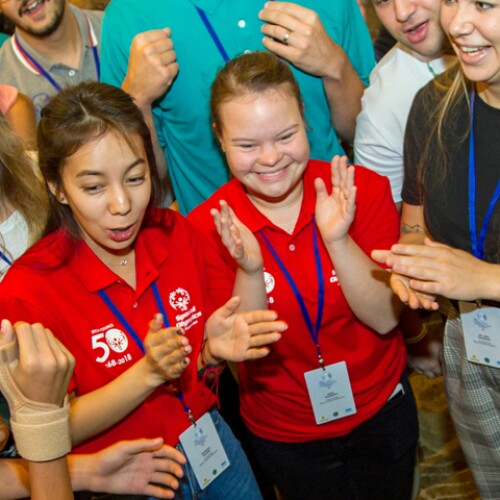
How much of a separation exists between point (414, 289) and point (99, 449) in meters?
0.92

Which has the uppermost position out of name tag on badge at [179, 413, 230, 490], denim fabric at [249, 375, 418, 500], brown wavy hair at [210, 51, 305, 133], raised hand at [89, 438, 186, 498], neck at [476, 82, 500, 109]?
brown wavy hair at [210, 51, 305, 133]

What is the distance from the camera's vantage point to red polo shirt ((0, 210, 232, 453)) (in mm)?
1959

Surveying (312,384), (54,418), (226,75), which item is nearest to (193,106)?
(226,75)

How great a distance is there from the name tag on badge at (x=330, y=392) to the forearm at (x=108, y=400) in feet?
1.78

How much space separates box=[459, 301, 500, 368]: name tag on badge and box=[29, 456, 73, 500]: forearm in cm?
112

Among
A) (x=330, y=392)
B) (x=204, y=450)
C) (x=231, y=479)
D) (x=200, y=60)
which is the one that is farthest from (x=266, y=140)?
(x=231, y=479)

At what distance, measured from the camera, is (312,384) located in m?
2.32

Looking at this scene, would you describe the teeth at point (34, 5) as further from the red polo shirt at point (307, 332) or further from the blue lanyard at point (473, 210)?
the blue lanyard at point (473, 210)

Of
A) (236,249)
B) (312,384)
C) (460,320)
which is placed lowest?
(312,384)

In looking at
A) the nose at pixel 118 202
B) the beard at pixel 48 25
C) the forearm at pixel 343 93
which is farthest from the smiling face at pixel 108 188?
A: the beard at pixel 48 25

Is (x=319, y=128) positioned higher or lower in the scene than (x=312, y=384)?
higher

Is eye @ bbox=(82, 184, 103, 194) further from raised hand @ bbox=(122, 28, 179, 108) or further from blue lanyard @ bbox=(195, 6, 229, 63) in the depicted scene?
blue lanyard @ bbox=(195, 6, 229, 63)

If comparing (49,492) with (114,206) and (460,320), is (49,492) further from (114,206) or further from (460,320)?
Result: (460,320)

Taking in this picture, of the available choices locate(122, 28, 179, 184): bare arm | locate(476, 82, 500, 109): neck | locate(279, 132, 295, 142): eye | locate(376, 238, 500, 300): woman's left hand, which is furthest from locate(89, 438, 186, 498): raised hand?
locate(476, 82, 500, 109): neck
